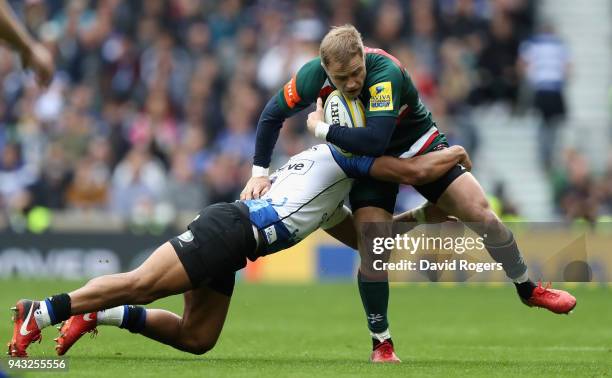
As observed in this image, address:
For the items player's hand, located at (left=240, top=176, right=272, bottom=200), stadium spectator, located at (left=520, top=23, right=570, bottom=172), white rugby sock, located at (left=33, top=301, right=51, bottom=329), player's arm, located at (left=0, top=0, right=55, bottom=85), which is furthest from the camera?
stadium spectator, located at (left=520, top=23, right=570, bottom=172)

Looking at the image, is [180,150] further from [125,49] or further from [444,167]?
[444,167]

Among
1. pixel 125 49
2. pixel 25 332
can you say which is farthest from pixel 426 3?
pixel 25 332

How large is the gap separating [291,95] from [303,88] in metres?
0.14

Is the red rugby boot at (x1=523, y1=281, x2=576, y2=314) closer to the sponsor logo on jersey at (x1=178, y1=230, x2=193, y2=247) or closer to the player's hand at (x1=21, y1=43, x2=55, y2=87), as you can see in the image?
the sponsor logo on jersey at (x1=178, y1=230, x2=193, y2=247)

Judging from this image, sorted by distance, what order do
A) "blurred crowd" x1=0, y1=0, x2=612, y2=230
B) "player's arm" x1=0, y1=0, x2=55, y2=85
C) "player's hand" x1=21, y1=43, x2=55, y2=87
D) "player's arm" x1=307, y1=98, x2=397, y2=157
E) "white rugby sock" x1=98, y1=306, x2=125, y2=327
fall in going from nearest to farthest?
"player's arm" x1=0, y1=0, x2=55, y2=85, "player's hand" x1=21, y1=43, x2=55, y2=87, "player's arm" x1=307, y1=98, x2=397, y2=157, "white rugby sock" x1=98, y1=306, x2=125, y2=327, "blurred crowd" x1=0, y1=0, x2=612, y2=230

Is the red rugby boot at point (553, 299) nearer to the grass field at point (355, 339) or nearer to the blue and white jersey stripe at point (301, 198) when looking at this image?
the grass field at point (355, 339)

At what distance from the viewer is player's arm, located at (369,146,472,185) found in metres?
9.53

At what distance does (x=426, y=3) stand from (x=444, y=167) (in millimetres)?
14567

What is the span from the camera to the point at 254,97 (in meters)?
22.2

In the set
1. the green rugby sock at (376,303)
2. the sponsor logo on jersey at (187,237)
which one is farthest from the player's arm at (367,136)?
the sponsor logo on jersey at (187,237)

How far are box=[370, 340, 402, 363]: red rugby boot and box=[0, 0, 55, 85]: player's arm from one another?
3.45 m

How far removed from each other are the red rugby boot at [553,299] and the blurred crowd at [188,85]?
11.2 m

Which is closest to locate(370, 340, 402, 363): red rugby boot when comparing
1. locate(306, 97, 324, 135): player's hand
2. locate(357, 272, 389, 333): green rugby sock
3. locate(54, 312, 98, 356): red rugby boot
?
locate(357, 272, 389, 333): green rugby sock

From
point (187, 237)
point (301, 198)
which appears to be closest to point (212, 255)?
point (187, 237)
